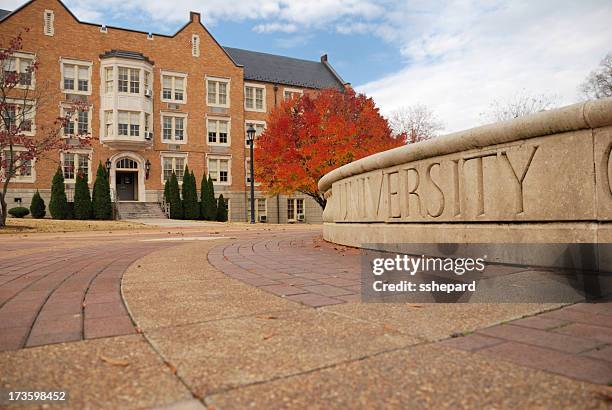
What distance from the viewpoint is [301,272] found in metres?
4.55

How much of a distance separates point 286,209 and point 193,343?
32.6 metres

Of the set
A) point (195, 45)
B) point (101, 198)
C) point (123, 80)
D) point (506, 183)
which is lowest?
point (506, 183)

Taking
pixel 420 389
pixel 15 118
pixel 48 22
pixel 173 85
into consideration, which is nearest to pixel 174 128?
pixel 173 85

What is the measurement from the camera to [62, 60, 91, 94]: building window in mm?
27375

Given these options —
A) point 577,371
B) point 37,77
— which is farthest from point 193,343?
point 37,77

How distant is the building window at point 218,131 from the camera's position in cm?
3180

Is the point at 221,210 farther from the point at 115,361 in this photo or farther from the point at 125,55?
the point at 115,361

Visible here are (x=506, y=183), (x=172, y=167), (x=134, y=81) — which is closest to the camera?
(x=506, y=183)

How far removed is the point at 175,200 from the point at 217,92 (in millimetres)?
9003

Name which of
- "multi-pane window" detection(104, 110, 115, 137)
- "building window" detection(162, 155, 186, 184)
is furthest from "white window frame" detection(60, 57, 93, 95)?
"building window" detection(162, 155, 186, 184)

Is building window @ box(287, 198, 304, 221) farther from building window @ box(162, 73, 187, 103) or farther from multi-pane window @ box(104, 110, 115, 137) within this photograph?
multi-pane window @ box(104, 110, 115, 137)

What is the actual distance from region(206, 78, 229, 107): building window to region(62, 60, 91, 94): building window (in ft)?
25.7

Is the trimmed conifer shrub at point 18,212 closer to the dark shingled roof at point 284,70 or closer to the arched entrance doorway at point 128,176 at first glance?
the arched entrance doorway at point 128,176

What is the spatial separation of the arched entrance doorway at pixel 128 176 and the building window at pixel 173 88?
480 cm
